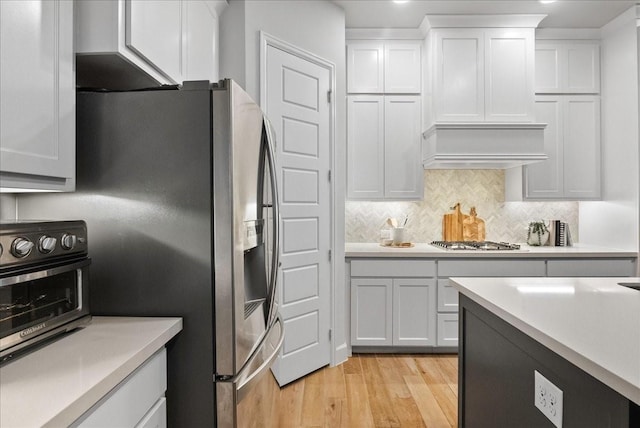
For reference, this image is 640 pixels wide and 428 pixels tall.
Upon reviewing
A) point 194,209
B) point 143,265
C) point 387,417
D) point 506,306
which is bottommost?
point 387,417

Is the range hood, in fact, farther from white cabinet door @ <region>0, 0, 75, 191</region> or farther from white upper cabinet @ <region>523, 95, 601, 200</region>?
white cabinet door @ <region>0, 0, 75, 191</region>

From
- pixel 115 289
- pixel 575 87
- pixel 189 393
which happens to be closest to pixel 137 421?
pixel 189 393

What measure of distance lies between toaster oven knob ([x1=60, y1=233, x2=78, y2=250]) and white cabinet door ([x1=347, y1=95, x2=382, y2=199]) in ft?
8.90

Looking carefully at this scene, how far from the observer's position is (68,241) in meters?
1.17

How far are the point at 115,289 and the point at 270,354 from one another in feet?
2.00

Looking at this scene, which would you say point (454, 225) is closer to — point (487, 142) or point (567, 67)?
point (487, 142)

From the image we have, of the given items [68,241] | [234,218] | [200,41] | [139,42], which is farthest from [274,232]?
[200,41]

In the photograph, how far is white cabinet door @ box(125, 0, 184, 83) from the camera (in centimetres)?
145

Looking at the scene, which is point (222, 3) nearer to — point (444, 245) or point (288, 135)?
point (288, 135)

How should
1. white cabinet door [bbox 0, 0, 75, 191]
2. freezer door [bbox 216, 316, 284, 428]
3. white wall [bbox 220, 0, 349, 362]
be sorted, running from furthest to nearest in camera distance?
1. white wall [bbox 220, 0, 349, 362]
2. freezer door [bbox 216, 316, 284, 428]
3. white cabinet door [bbox 0, 0, 75, 191]

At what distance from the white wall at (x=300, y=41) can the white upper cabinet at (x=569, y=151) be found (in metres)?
1.72

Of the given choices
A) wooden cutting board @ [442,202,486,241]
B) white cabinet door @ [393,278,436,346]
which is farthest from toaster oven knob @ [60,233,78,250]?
wooden cutting board @ [442,202,486,241]

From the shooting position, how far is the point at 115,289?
1.37m

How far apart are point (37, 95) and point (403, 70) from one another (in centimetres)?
311
